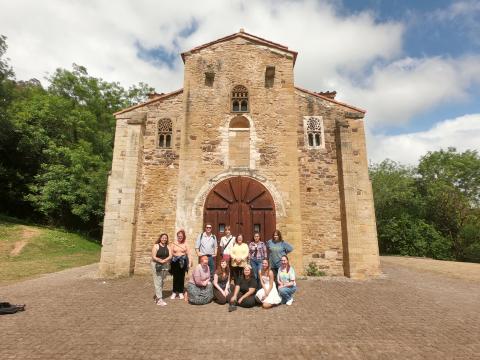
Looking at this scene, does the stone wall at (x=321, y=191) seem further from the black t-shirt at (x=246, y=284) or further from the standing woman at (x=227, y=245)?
the black t-shirt at (x=246, y=284)

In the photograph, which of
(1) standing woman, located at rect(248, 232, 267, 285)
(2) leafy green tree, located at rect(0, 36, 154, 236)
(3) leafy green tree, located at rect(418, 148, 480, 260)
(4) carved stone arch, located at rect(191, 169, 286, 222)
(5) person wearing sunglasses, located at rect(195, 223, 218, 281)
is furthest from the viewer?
(3) leafy green tree, located at rect(418, 148, 480, 260)

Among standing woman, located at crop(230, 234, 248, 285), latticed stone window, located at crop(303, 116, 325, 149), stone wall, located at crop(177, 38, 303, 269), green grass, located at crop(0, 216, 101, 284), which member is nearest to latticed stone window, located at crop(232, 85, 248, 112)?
stone wall, located at crop(177, 38, 303, 269)

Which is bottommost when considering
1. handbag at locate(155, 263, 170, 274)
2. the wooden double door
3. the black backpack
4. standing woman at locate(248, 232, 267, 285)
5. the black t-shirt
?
the black backpack

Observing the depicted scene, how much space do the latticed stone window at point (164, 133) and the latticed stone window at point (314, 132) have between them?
5739 millimetres

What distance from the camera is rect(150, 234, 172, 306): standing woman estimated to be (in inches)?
285

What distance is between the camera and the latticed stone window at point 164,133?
39.4 feet

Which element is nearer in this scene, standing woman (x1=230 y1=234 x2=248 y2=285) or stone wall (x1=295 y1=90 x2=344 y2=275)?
standing woman (x1=230 y1=234 x2=248 y2=285)

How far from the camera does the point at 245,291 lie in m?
7.01

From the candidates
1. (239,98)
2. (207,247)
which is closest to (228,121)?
(239,98)

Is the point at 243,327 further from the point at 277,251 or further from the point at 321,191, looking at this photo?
the point at 321,191

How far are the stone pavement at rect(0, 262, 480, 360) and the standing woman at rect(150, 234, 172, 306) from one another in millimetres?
432

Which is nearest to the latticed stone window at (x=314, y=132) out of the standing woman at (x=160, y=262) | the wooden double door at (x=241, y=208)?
the wooden double door at (x=241, y=208)

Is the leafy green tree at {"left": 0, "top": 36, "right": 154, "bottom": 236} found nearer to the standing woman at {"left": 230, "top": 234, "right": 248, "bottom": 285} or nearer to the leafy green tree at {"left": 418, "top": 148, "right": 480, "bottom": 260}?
the standing woman at {"left": 230, "top": 234, "right": 248, "bottom": 285}

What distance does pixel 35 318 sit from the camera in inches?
233
